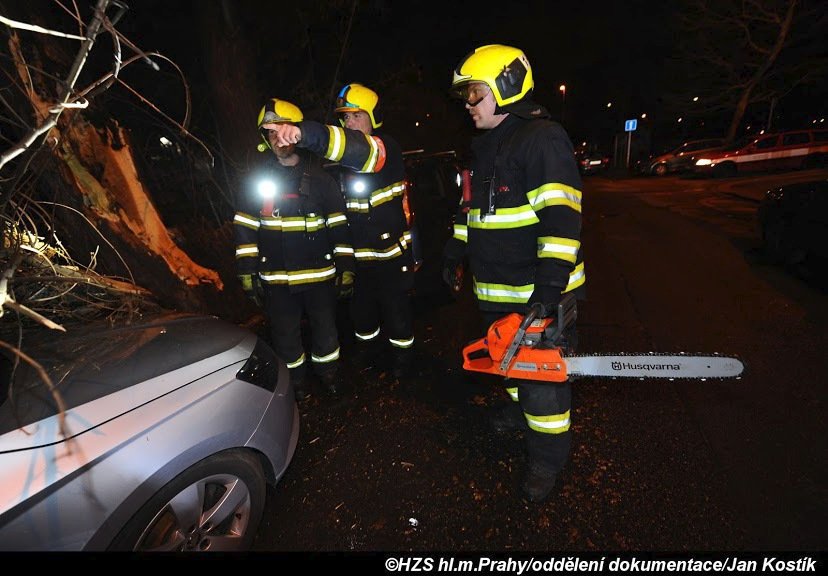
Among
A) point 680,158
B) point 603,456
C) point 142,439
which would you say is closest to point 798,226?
point 603,456

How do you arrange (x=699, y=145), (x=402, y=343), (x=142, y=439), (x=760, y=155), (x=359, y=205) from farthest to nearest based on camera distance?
(x=699, y=145) → (x=760, y=155) → (x=402, y=343) → (x=359, y=205) → (x=142, y=439)

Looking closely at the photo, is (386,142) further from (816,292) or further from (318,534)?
(816,292)

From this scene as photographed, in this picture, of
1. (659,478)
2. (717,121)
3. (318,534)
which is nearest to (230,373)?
(318,534)

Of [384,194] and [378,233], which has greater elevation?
[384,194]

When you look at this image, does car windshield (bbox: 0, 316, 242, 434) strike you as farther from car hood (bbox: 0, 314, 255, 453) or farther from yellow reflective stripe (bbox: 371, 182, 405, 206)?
yellow reflective stripe (bbox: 371, 182, 405, 206)

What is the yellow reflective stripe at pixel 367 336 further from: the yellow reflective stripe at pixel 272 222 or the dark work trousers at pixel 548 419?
the dark work trousers at pixel 548 419

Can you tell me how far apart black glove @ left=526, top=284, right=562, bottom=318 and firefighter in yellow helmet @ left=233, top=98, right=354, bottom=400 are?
1.64 meters

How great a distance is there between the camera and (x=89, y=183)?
11.1 feet

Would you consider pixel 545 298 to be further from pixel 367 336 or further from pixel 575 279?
pixel 367 336

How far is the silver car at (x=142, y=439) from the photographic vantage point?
1422 millimetres

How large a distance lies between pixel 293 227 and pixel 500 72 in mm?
1676

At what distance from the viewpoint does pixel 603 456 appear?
2602mm

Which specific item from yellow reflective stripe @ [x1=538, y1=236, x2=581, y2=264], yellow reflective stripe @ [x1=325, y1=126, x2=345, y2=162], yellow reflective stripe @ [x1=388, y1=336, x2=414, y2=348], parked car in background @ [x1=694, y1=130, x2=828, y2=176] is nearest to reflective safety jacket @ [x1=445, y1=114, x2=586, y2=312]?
yellow reflective stripe @ [x1=538, y1=236, x2=581, y2=264]

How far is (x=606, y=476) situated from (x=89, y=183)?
4.31 m
